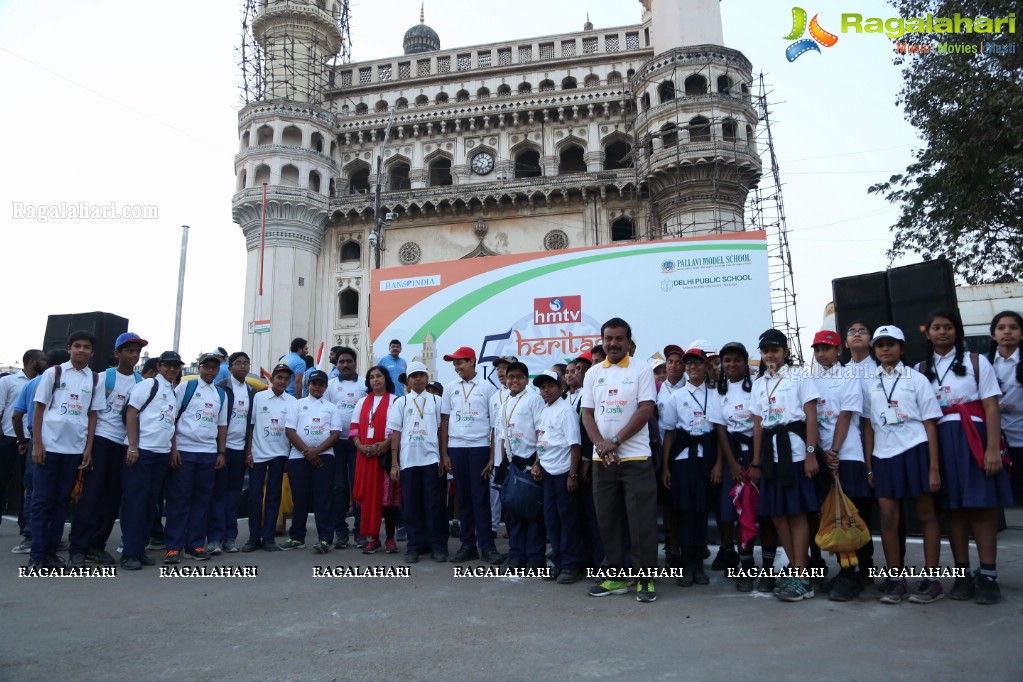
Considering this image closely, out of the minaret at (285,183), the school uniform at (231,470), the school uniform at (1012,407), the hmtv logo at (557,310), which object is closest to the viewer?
the school uniform at (1012,407)

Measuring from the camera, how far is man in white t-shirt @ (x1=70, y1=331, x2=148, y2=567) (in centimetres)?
579

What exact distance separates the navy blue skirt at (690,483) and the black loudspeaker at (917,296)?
2882 millimetres

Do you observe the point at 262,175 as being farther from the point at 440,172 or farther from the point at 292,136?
the point at 440,172

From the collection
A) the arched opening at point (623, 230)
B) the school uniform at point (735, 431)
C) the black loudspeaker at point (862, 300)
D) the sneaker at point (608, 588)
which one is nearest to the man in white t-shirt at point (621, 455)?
the sneaker at point (608, 588)

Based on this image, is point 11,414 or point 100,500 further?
point 11,414

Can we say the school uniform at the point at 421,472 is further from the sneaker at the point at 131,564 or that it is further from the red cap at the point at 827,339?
the red cap at the point at 827,339

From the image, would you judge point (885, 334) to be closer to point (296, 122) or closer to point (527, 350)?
point (527, 350)

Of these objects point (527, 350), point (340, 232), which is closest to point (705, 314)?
point (527, 350)

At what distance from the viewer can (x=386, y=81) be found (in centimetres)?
3069

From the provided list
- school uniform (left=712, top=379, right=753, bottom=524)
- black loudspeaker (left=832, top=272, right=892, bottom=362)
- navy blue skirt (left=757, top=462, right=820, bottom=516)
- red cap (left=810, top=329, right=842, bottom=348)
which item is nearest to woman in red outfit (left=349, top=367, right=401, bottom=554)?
school uniform (left=712, top=379, right=753, bottom=524)

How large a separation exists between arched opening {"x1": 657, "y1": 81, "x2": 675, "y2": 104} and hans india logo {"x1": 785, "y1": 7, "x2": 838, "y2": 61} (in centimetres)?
575

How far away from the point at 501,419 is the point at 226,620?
8.55 ft

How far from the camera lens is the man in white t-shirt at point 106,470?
5789 millimetres

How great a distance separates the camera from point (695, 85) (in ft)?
83.7
